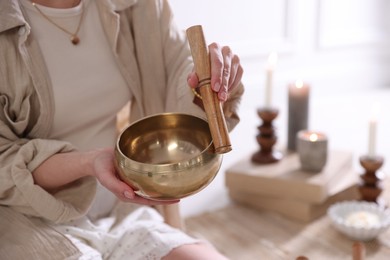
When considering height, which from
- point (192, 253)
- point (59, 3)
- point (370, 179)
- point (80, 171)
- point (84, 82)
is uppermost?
point (59, 3)

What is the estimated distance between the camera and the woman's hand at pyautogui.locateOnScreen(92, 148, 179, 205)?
0.78 meters

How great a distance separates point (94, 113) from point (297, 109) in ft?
2.38

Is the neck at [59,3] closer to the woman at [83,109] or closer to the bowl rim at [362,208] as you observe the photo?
the woman at [83,109]

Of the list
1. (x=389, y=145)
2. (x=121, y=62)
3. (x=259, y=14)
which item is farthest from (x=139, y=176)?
(x=259, y=14)

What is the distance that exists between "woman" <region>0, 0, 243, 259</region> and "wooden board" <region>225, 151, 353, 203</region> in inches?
17.9

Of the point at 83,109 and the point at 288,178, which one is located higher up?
the point at 83,109

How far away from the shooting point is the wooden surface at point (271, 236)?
1.27 m

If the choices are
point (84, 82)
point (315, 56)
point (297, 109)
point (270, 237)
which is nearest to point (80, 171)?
point (84, 82)

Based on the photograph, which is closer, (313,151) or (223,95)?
(223,95)

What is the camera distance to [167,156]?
919 mm

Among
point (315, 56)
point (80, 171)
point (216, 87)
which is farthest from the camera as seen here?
point (315, 56)

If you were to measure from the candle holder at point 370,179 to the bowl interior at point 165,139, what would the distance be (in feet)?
2.11

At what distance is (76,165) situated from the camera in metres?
0.89

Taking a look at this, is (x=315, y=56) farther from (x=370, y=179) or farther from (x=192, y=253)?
(x=192, y=253)
